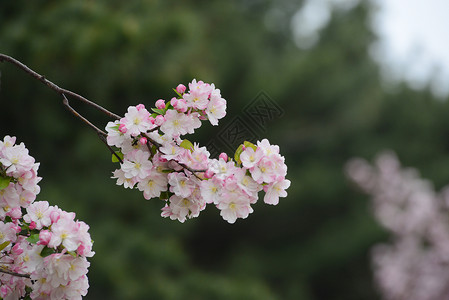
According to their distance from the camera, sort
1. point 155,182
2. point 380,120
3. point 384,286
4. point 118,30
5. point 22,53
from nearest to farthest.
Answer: point 155,182
point 22,53
point 118,30
point 384,286
point 380,120

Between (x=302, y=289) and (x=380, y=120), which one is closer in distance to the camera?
(x=302, y=289)

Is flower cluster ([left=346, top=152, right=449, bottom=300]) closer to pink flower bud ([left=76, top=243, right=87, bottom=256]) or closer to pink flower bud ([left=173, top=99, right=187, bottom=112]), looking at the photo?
pink flower bud ([left=173, top=99, right=187, bottom=112])

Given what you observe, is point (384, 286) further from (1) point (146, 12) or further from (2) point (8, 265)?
(2) point (8, 265)

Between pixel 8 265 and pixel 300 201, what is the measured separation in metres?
5.03

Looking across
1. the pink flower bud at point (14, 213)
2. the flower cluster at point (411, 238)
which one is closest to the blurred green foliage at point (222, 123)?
the flower cluster at point (411, 238)

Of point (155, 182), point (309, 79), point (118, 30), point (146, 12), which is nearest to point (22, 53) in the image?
point (118, 30)

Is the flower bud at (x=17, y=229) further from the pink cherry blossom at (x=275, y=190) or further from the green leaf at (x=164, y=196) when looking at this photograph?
the pink cherry blossom at (x=275, y=190)

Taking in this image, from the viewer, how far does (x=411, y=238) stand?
495 cm

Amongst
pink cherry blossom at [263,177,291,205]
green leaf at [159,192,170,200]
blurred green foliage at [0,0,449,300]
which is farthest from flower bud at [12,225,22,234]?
blurred green foliage at [0,0,449,300]

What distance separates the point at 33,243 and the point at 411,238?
4.67m

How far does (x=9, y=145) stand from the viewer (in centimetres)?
94

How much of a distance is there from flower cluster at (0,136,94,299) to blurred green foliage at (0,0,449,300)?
143 cm

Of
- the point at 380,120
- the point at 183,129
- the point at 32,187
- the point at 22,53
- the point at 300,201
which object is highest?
the point at 380,120

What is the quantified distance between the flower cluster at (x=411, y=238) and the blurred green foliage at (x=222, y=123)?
20.3 inches
